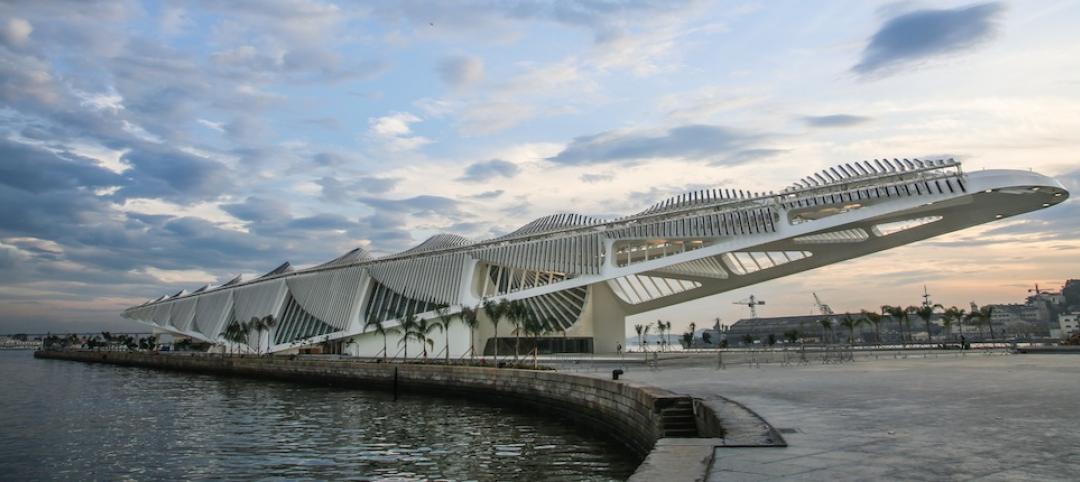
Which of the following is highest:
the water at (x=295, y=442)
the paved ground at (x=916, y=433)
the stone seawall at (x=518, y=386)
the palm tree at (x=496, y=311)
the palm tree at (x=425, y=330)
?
the palm tree at (x=496, y=311)

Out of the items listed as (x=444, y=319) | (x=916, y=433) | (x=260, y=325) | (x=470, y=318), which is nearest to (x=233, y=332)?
(x=260, y=325)

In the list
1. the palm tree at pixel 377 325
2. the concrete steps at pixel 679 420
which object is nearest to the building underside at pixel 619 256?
the palm tree at pixel 377 325

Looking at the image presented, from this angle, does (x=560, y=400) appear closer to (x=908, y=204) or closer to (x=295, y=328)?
(x=908, y=204)

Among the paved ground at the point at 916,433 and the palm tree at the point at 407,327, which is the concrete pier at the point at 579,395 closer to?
the paved ground at the point at 916,433

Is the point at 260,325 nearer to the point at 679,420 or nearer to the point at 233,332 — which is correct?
the point at 233,332

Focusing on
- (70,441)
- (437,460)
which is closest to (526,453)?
(437,460)

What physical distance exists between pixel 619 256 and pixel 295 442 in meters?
39.8

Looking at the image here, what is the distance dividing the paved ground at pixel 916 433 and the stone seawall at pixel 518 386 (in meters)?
2.25

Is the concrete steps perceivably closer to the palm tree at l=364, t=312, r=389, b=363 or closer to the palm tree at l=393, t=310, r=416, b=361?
the palm tree at l=393, t=310, r=416, b=361

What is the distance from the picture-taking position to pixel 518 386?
32906 mm

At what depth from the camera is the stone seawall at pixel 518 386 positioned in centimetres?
1814

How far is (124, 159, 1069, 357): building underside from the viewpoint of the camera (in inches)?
1635

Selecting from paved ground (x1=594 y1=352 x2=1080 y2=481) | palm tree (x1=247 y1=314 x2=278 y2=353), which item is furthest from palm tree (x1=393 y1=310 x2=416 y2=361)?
paved ground (x1=594 y1=352 x2=1080 y2=481)

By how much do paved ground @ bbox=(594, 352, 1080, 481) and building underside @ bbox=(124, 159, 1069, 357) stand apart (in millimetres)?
23620
